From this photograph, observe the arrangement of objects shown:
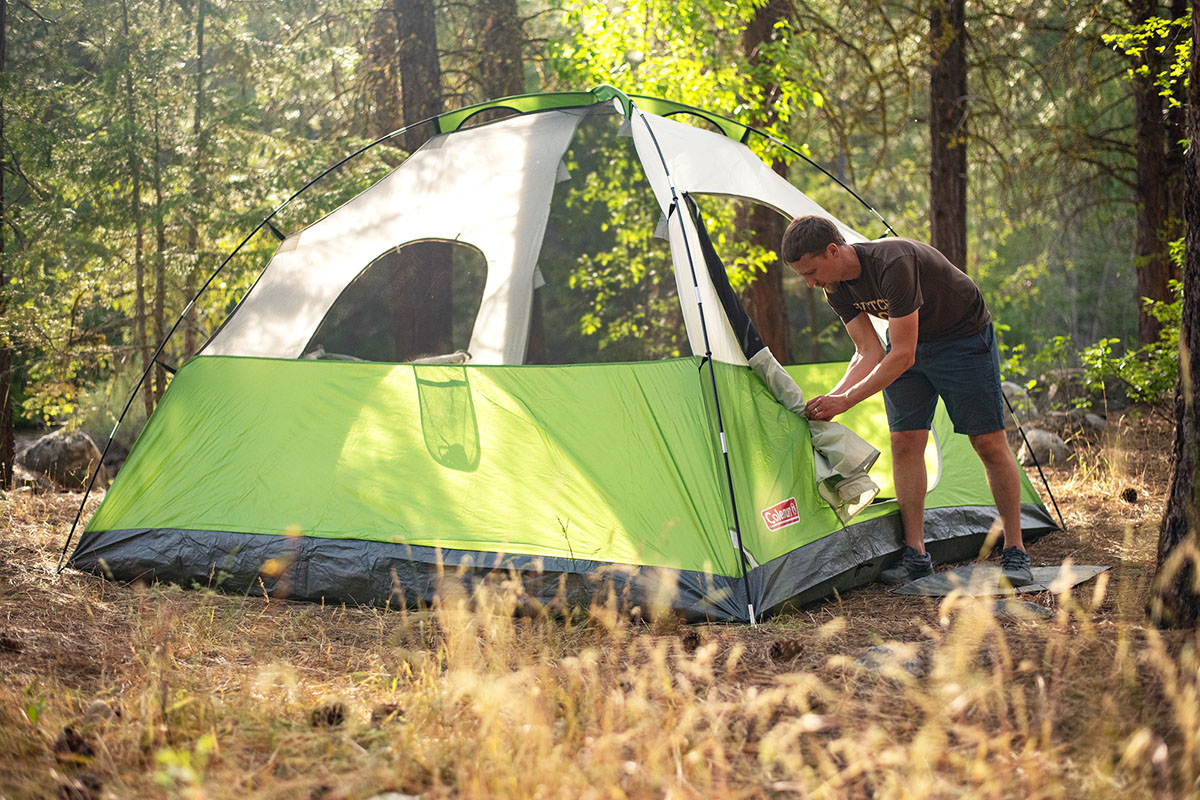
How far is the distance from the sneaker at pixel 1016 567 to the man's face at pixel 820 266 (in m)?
1.24

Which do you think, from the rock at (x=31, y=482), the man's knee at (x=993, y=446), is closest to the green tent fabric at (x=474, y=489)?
the man's knee at (x=993, y=446)

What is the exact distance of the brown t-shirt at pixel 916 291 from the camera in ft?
11.1

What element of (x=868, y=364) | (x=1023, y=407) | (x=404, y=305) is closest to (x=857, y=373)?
(x=868, y=364)

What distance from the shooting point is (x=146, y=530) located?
12.2 feet

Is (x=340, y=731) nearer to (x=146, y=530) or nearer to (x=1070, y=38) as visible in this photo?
(x=146, y=530)

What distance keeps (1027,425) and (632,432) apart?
5172mm

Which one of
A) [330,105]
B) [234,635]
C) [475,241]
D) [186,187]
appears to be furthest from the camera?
[330,105]

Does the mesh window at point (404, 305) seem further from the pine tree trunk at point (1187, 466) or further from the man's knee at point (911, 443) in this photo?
the pine tree trunk at point (1187, 466)

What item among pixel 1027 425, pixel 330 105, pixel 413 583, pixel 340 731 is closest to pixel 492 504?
pixel 413 583

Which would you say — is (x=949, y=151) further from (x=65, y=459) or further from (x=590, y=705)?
(x=65, y=459)

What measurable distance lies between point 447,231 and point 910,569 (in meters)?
2.60

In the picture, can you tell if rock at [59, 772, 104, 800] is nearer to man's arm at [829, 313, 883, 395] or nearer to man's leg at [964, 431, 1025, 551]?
man's arm at [829, 313, 883, 395]

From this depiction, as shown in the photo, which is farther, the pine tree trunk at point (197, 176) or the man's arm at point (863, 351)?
the pine tree trunk at point (197, 176)

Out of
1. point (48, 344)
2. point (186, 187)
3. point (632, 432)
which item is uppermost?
point (186, 187)
